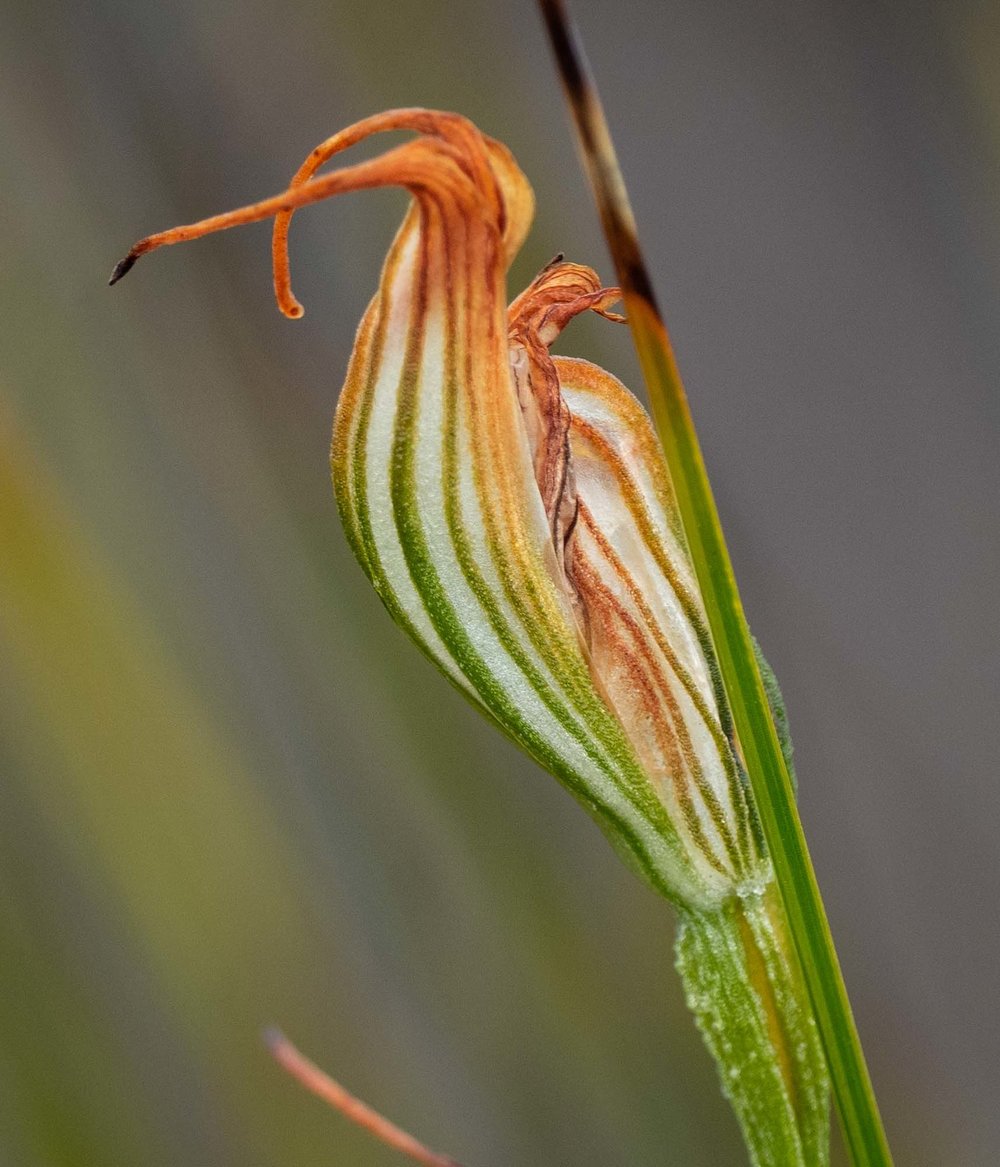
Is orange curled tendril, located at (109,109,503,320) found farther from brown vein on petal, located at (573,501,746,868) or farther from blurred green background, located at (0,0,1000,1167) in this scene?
blurred green background, located at (0,0,1000,1167)

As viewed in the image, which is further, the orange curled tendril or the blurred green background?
the blurred green background

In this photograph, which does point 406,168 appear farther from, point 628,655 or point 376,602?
point 376,602

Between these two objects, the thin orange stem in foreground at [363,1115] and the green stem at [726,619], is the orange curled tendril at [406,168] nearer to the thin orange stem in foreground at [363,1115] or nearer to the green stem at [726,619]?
the green stem at [726,619]

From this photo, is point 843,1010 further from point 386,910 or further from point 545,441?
point 386,910

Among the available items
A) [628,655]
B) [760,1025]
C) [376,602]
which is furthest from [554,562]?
[376,602]

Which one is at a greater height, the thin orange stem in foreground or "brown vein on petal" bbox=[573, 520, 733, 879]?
"brown vein on petal" bbox=[573, 520, 733, 879]

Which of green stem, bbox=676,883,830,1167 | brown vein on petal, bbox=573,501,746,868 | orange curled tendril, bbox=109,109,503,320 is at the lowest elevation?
green stem, bbox=676,883,830,1167

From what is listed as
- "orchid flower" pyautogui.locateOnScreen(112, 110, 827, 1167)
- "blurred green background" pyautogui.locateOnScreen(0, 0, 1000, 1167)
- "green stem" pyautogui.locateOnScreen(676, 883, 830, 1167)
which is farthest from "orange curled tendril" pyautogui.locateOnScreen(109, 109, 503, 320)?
"blurred green background" pyautogui.locateOnScreen(0, 0, 1000, 1167)
